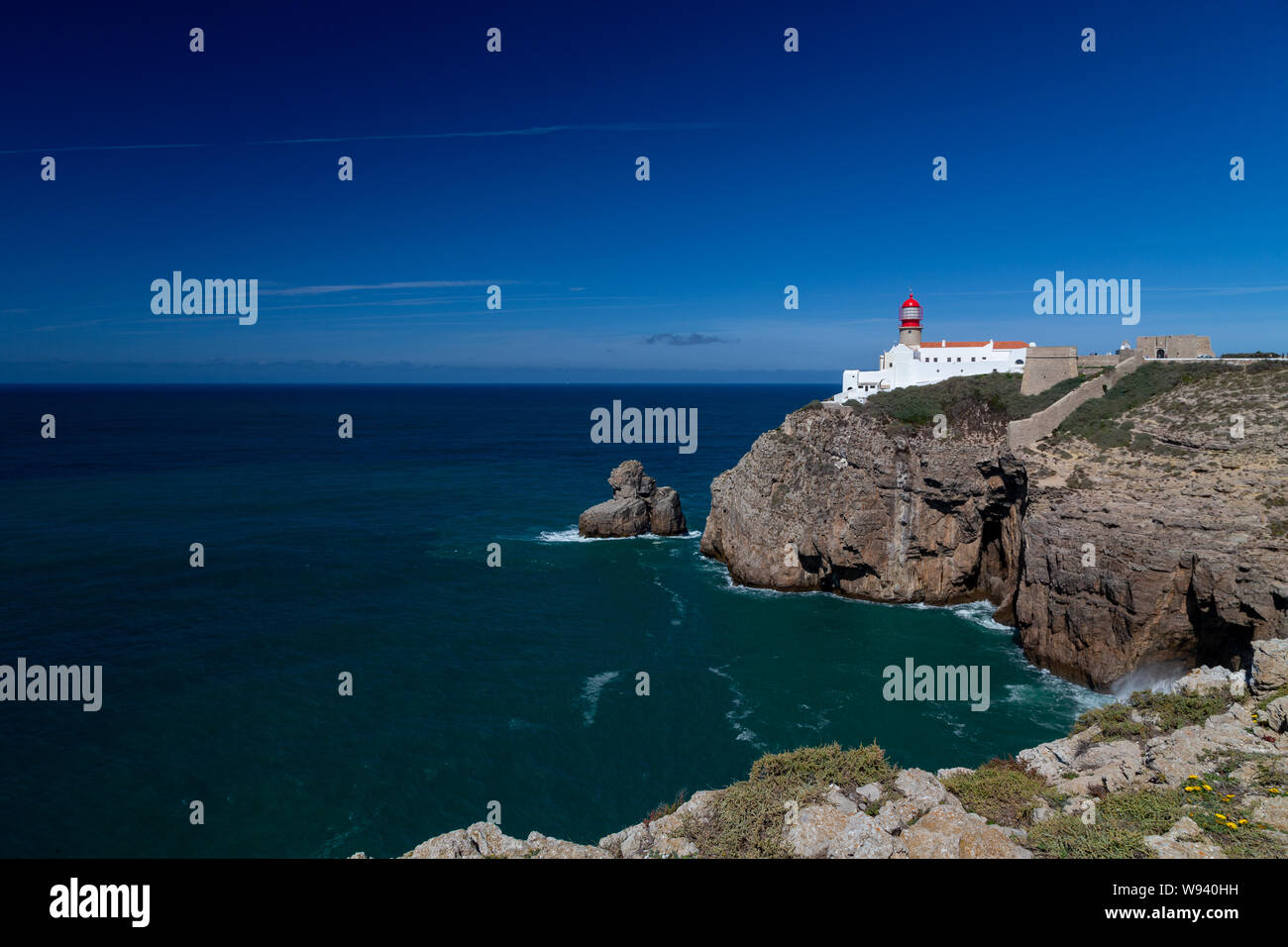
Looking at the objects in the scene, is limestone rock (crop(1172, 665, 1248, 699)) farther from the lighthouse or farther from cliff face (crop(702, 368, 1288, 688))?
the lighthouse

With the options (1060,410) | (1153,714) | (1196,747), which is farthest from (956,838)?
(1060,410)

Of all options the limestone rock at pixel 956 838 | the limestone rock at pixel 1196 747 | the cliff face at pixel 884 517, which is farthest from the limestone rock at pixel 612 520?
the limestone rock at pixel 956 838

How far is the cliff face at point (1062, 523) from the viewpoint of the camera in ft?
106

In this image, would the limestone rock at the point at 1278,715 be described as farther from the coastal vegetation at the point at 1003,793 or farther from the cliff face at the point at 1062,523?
the cliff face at the point at 1062,523

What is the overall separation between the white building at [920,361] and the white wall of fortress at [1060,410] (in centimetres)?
784

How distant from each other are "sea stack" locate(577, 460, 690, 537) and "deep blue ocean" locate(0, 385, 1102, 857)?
7.81 feet

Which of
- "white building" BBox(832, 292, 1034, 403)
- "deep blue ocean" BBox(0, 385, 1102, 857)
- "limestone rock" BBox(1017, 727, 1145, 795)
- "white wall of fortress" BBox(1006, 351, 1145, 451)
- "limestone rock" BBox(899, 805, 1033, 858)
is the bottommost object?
"deep blue ocean" BBox(0, 385, 1102, 857)

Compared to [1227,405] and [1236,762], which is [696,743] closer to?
[1236,762]

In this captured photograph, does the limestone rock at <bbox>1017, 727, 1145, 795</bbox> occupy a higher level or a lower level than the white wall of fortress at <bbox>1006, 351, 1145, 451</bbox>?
lower

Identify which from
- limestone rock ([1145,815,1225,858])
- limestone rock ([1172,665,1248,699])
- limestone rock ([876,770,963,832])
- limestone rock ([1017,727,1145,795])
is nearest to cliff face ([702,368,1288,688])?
limestone rock ([1172,665,1248,699])

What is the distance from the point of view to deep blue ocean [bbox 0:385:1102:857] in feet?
89.7

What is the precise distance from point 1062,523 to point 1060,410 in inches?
448

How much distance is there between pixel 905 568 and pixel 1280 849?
37.3 metres

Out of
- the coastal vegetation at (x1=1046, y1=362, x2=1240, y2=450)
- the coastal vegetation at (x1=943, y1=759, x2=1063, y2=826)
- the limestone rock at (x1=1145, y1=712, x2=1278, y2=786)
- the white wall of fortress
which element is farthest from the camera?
the white wall of fortress
